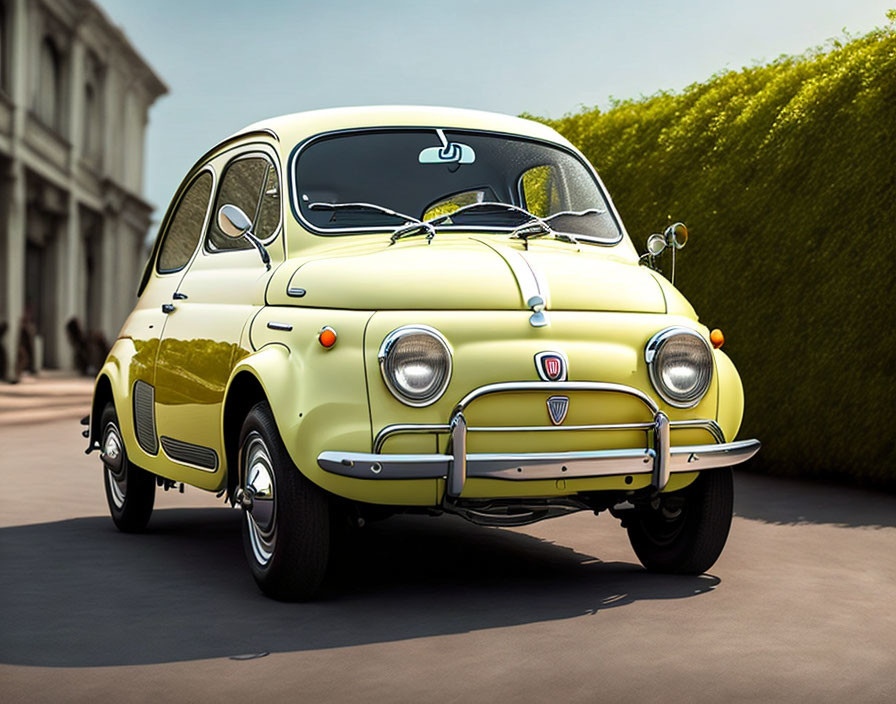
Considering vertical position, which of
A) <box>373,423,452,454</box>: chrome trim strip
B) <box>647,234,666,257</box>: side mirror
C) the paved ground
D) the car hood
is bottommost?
the paved ground

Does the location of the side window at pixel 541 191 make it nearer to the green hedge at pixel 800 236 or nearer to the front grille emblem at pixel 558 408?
the front grille emblem at pixel 558 408

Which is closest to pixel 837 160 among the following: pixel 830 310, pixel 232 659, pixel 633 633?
pixel 830 310

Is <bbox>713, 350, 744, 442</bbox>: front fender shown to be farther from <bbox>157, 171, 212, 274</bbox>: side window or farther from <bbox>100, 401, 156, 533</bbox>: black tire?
<bbox>100, 401, 156, 533</bbox>: black tire

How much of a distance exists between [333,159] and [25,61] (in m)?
27.5

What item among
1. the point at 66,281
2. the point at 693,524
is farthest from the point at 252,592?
the point at 66,281

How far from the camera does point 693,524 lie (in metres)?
5.78

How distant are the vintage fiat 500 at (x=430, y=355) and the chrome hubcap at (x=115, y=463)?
0.83 m

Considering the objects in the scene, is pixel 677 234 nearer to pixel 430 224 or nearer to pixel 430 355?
pixel 430 224

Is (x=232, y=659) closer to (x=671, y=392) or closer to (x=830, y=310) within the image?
(x=671, y=392)

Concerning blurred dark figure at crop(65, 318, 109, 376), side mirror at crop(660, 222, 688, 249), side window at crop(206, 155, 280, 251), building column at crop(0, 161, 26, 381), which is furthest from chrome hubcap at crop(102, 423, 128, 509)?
blurred dark figure at crop(65, 318, 109, 376)

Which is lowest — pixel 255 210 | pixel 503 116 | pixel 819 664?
pixel 819 664

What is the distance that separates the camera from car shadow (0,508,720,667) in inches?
186

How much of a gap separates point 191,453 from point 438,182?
1.77m

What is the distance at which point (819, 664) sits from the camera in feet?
14.5
